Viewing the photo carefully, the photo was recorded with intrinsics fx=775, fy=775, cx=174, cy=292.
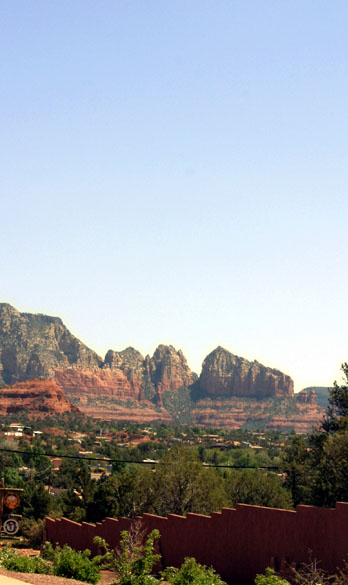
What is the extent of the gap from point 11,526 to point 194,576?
11818 mm

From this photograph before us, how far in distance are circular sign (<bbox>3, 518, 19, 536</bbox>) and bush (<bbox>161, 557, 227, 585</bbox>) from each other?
9644mm

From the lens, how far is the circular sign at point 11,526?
103 ft

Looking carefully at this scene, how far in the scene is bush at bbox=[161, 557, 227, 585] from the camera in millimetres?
21719

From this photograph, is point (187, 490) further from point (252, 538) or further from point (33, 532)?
point (252, 538)

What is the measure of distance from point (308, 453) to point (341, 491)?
11.5 meters

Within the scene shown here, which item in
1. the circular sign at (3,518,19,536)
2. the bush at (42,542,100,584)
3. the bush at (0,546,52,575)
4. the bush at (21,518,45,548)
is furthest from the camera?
the bush at (21,518,45,548)

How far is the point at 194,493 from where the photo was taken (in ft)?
129

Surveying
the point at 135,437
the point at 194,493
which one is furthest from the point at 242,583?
the point at 135,437

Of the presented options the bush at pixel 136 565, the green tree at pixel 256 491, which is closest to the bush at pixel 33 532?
the green tree at pixel 256 491

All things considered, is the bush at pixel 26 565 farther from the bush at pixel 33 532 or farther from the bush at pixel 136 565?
the bush at pixel 33 532

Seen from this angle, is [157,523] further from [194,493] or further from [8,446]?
[8,446]

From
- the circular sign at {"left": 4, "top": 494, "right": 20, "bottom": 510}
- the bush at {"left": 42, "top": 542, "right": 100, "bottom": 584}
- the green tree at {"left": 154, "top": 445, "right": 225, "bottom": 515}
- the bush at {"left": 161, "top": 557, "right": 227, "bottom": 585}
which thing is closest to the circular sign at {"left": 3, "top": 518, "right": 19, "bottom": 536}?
the circular sign at {"left": 4, "top": 494, "right": 20, "bottom": 510}

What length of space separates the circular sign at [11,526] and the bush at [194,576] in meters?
9.64

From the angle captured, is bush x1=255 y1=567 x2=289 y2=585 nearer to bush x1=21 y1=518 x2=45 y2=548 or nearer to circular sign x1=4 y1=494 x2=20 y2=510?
circular sign x1=4 y1=494 x2=20 y2=510
